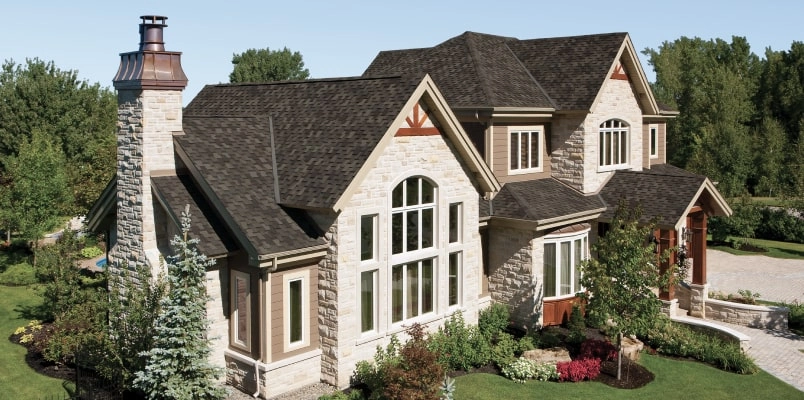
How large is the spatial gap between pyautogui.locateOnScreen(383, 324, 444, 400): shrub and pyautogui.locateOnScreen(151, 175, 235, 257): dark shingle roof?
4.71m

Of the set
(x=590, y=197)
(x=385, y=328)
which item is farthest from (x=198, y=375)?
(x=590, y=197)

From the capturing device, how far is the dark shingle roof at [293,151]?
17.0 meters

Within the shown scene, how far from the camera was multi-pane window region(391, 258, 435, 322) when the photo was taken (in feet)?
62.4

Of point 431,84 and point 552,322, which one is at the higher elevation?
point 431,84

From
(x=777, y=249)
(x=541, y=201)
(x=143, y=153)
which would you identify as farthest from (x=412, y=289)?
(x=777, y=249)

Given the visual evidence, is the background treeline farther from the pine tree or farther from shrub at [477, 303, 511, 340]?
the pine tree

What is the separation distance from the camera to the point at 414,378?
15406mm

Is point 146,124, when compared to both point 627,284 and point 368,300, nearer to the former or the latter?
point 368,300

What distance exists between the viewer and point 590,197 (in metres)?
25.8

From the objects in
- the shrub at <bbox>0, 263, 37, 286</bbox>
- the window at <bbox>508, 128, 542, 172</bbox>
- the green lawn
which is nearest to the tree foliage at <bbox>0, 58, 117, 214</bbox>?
the shrub at <bbox>0, 263, 37, 286</bbox>

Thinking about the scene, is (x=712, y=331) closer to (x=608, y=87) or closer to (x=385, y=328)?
(x=608, y=87)

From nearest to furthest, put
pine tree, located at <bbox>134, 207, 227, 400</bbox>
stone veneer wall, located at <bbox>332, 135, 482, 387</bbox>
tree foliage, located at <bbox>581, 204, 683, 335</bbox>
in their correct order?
pine tree, located at <bbox>134, 207, 227, 400</bbox>
stone veneer wall, located at <bbox>332, 135, 482, 387</bbox>
tree foliage, located at <bbox>581, 204, 683, 335</bbox>

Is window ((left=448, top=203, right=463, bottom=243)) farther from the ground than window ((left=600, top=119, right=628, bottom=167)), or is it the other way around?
window ((left=600, top=119, right=628, bottom=167))

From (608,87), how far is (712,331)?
9293 mm
